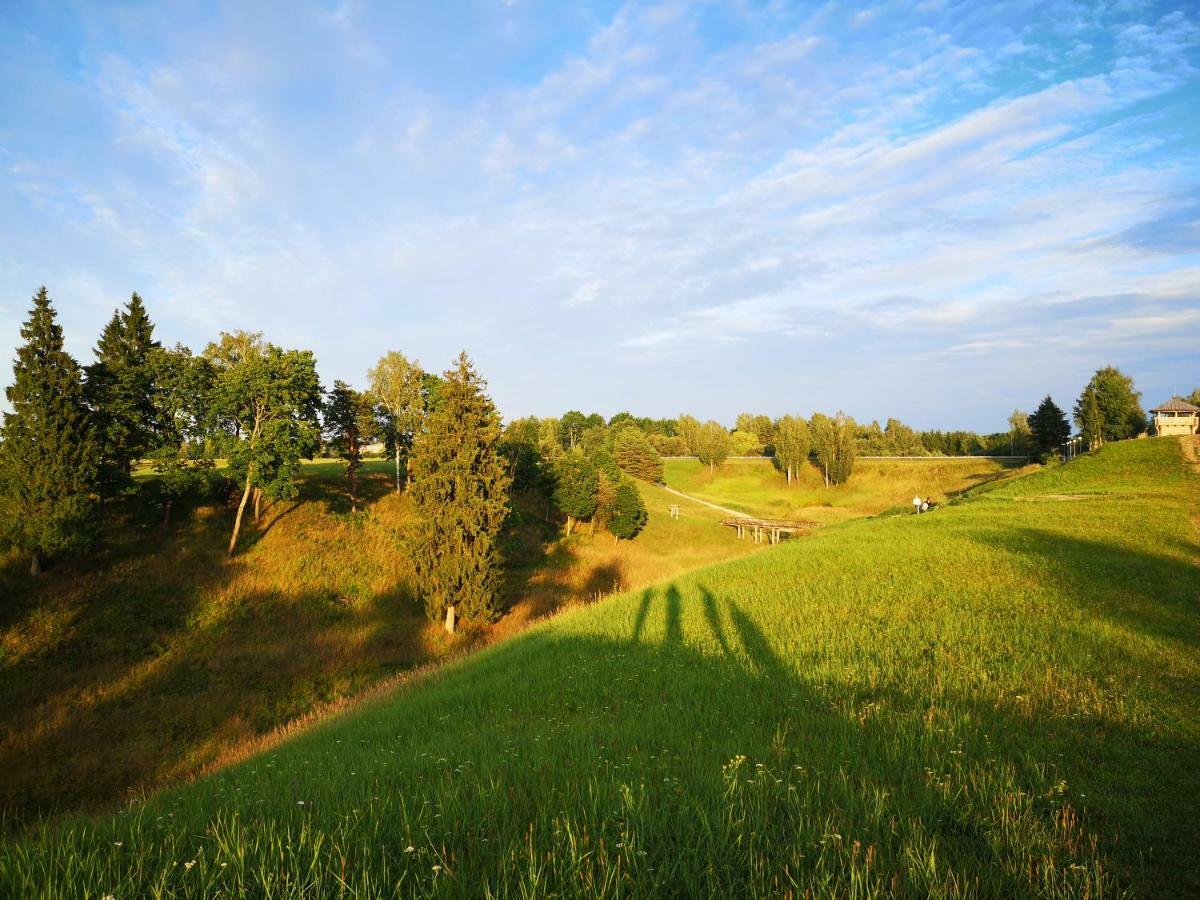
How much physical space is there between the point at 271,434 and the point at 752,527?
48.2 metres

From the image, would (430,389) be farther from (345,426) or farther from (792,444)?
(792,444)

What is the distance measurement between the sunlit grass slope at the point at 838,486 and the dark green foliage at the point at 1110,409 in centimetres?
914

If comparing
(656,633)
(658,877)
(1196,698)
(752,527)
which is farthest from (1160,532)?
(752,527)

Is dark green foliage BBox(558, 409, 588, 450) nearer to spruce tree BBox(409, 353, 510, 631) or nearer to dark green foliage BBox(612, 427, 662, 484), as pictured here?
dark green foliage BBox(612, 427, 662, 484)

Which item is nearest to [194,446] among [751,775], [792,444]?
[751,775]

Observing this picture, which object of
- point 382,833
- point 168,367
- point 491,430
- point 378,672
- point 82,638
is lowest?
point 378,672

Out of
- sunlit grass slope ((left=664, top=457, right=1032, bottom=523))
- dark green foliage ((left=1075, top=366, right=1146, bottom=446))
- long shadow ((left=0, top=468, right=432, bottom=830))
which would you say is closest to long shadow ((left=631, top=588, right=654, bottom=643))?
long shadow ((left=0, top=468, right=432, bottom=830))

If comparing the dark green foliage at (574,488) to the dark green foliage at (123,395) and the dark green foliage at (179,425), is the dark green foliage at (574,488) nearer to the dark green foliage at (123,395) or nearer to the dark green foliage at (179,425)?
the dark green foliage at (179,425)

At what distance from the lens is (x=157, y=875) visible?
3.61 meters

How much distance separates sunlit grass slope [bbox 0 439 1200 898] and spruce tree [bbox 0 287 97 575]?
22889 millimetres

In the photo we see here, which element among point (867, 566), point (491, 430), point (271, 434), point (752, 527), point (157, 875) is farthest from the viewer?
point (752, 527)

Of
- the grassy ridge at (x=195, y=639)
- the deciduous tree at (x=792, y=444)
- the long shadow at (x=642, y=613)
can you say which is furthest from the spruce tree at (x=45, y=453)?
the deciduous tree at (x=792, y=444)

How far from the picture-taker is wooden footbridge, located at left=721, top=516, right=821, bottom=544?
58.3m

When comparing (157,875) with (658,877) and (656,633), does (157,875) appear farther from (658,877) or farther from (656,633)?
(656,633)
